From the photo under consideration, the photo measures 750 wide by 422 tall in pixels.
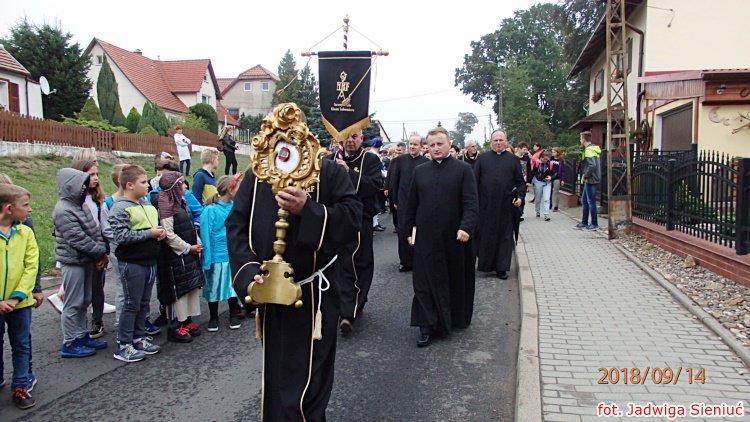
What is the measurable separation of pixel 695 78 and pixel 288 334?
539 inches

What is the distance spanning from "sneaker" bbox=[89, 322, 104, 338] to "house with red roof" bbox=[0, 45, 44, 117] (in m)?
26.5

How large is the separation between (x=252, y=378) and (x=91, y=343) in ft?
5.83

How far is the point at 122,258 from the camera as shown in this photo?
5.14m

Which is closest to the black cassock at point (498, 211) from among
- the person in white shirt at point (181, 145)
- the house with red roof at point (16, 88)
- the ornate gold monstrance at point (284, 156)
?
the ornate gold monstrance at point (284, 156)

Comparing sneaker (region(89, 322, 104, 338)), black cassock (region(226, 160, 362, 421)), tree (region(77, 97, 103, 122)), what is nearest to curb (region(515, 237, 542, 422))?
black cassock (region(226, 160, 362, 421))

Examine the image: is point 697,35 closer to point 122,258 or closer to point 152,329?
point 152,329

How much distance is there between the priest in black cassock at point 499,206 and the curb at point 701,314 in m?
1.94

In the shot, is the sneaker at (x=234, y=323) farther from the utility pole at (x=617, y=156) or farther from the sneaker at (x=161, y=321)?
the utility pole at (x=617, y=156)

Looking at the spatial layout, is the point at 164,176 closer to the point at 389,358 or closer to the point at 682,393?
the point at 389,358

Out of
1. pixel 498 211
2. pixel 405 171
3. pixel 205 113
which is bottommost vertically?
pixel 498 211

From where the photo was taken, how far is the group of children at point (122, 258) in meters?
4.29

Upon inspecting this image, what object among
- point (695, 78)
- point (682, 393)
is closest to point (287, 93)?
point (695, 78)

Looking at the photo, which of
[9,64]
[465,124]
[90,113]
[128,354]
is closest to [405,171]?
[128,354]

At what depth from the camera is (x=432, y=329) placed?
5668 millimetres
